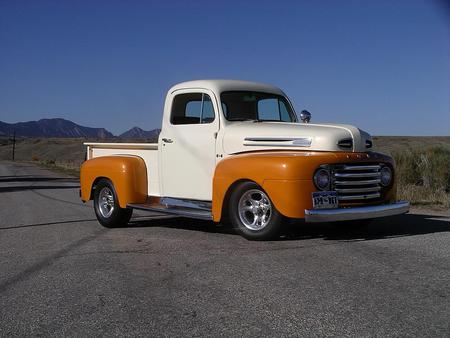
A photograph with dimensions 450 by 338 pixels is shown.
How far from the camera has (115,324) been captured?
3.98 metres

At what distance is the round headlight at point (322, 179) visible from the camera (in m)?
6.45

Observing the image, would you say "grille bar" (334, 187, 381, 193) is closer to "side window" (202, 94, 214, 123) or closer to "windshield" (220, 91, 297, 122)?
"windshield" (220, 91, 297, 122)

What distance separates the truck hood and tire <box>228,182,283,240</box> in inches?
24.5

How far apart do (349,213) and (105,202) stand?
14.3 feet

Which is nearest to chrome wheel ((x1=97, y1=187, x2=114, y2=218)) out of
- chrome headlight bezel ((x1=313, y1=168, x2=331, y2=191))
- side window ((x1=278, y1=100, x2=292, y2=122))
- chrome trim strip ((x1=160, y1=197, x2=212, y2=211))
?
chrome trim strip ((x1=160, y1=197, x2=212, y2=211))

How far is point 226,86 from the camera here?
8172mm

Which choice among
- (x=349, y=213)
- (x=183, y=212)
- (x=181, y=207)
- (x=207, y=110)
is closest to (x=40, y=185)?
(x=181, y=207)

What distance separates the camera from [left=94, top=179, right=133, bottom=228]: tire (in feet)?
28.8

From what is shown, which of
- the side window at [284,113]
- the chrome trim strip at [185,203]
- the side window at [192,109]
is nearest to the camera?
the chrome trim strip at [185,203]

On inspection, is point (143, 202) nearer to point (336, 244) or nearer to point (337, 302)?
point (336, 244)

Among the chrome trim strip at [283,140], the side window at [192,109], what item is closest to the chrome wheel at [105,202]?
the side window at [192,109]

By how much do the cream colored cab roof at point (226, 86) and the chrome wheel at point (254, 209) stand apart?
1.86m

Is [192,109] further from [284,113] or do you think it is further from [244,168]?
[244,168]

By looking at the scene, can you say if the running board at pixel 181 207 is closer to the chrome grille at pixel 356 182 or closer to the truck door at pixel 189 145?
the truck door at pixel 189 145
